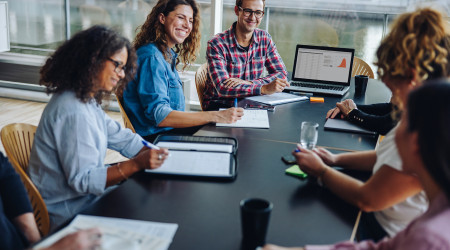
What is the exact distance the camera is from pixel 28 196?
1377 millimetres

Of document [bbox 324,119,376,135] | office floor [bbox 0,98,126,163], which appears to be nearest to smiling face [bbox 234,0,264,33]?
document [bbox 324,119,376,135]

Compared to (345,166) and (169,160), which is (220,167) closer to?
(169,160)

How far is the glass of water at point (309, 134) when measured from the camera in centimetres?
167

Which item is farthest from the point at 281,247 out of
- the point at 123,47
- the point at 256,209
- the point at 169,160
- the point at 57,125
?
the point at 123,47

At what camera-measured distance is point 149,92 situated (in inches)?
84.6

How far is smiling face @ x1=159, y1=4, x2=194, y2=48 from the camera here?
7.60 feet

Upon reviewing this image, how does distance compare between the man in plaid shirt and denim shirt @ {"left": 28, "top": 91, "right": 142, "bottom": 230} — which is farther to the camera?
the man in plaid shirt

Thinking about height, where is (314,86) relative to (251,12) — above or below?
below

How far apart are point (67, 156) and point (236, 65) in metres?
1.63

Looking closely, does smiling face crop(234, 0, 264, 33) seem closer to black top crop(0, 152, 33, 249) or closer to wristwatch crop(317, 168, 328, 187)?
wristwatch crop(317, 168, 328, 187)

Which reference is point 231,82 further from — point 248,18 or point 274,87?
point 248,18

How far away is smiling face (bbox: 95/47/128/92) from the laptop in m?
1.43

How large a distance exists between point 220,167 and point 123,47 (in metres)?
0.58

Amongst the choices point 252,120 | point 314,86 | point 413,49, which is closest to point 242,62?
point 314,86
